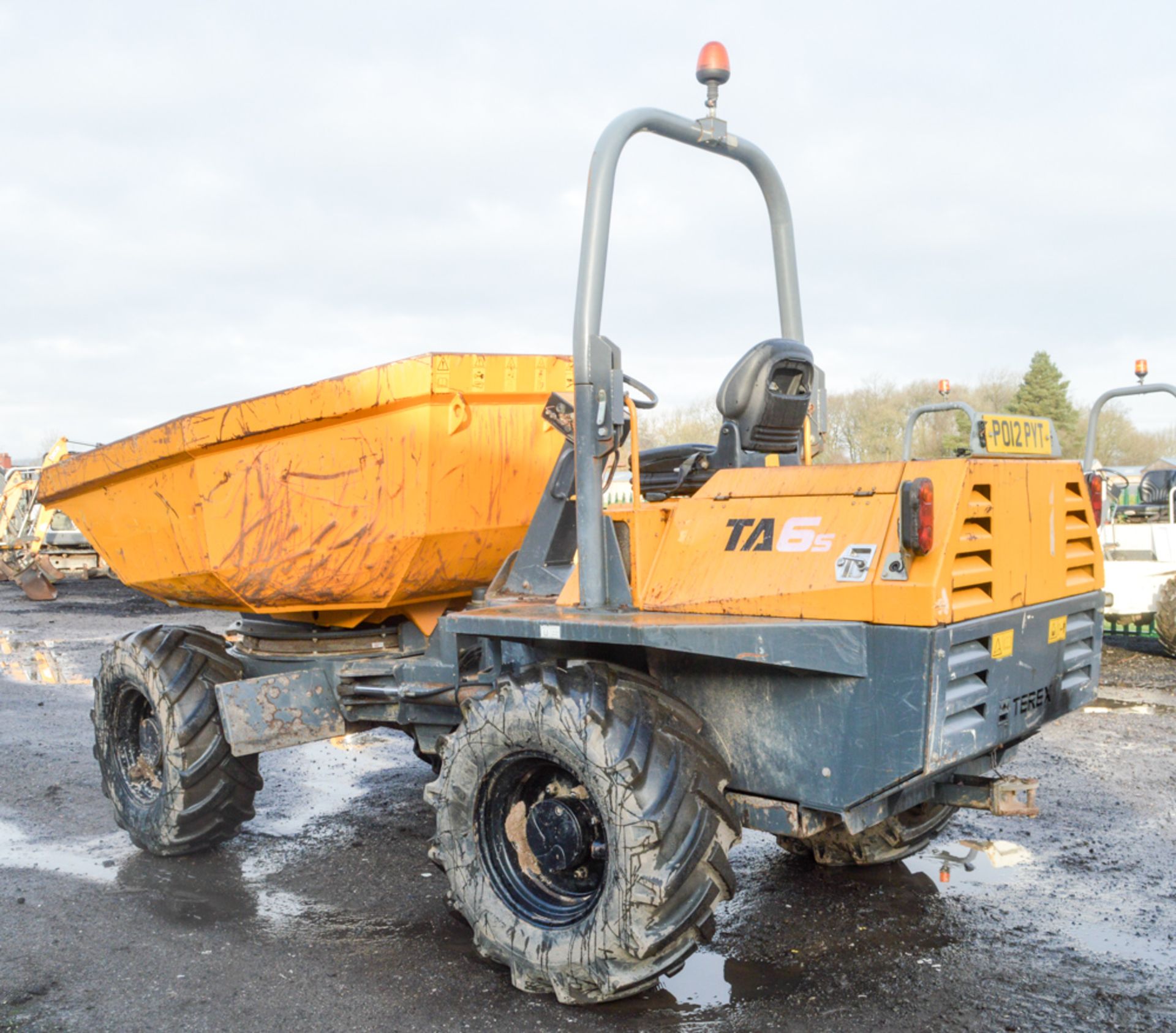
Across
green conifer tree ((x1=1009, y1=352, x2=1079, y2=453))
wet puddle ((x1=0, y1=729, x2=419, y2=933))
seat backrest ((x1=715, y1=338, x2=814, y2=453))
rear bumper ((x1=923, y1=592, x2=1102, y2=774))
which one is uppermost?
green conifer tree ((x1=1009, y1=352, x2=1079, y2=453))

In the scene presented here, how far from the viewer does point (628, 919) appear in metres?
3.02

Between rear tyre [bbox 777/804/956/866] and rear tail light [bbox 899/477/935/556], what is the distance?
62.1 inches

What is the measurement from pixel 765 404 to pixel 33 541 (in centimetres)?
1742

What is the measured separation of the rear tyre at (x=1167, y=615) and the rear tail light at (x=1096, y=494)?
612 cm

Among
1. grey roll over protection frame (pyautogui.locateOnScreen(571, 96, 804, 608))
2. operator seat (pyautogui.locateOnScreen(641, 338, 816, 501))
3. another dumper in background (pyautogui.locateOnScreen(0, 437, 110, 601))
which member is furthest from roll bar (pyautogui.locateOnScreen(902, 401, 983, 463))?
another dumper in background (pyautogui.locateOnScreen(0, 437, 110, 601))

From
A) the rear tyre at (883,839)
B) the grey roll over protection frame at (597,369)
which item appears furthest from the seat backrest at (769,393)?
the rear tyre at (883,839)

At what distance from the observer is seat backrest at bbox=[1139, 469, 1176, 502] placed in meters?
12.2

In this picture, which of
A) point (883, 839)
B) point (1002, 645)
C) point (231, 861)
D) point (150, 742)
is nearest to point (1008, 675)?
point (1002, 645)

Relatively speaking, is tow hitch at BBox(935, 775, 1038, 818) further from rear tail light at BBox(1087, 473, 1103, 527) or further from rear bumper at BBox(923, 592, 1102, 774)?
rear tail light at BBox(1087, 473, 1103, 527)

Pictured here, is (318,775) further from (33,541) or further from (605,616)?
(33,541)

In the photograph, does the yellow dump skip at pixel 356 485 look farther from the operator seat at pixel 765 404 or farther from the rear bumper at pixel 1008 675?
the rear bumper at pixel 1008 675

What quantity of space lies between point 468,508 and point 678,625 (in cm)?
146

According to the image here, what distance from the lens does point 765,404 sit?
11.4 feet

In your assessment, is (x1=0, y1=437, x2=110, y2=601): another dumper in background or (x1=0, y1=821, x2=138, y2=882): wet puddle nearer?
(x1=0, y1=821, x2=138, y2=882): wet puddle
